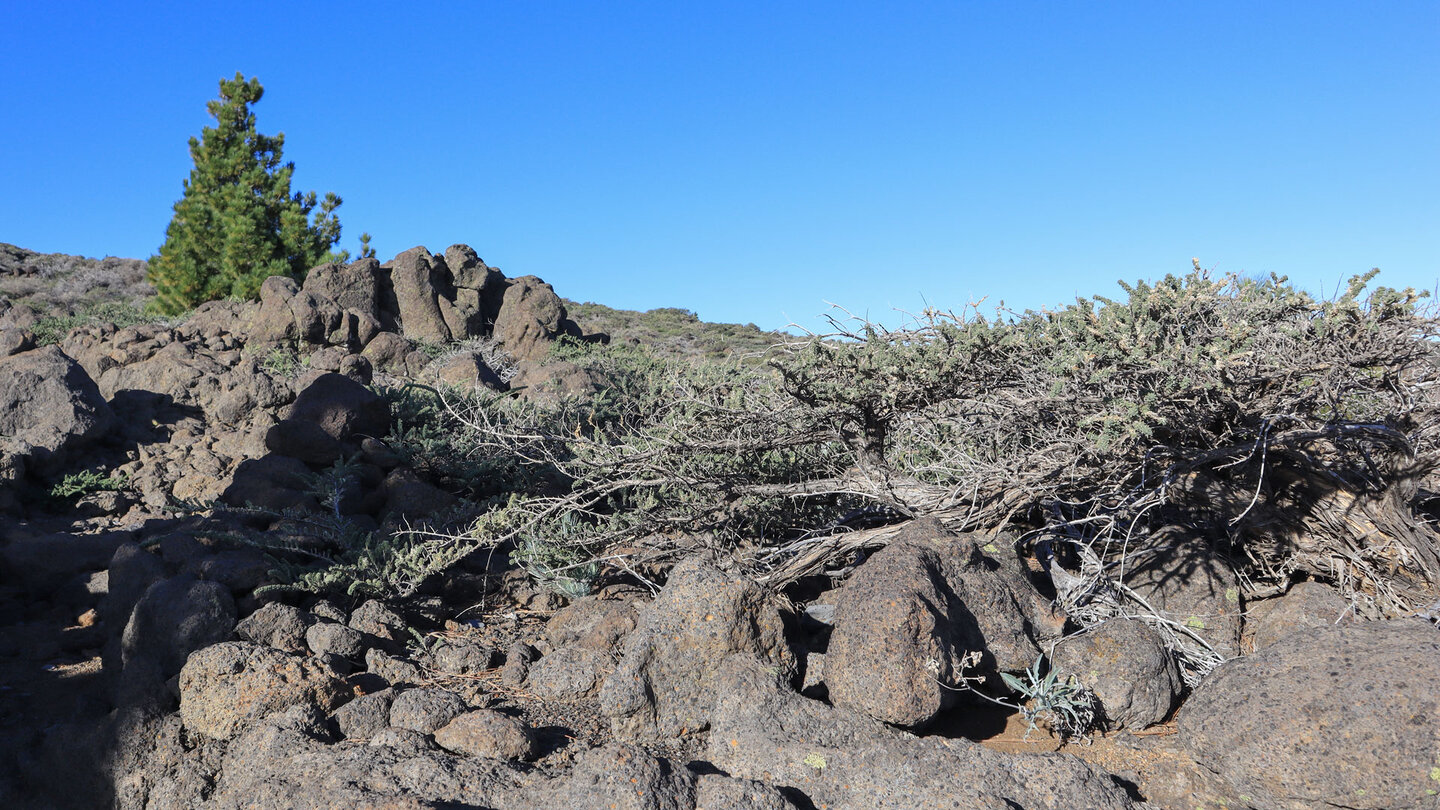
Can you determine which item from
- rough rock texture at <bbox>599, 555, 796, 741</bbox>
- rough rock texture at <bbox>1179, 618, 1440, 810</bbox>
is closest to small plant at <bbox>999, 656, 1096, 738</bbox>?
rough rock texture at <bbox>1179, 618, 1440, 810</bbox>

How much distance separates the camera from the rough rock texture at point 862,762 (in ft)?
8.76

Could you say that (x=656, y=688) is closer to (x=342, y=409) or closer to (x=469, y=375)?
(x=342, y=409)

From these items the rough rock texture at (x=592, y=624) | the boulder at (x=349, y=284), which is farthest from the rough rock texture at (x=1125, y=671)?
the boulder at (x=349, y=284)

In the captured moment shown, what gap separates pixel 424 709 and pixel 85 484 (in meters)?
4.39

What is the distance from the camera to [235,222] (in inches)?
794

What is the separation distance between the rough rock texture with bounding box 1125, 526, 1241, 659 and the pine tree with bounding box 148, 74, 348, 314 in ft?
64.2

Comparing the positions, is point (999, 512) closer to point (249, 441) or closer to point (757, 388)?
point (757, 388)

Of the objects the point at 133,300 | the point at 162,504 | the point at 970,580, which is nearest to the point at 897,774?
the point at 970,580

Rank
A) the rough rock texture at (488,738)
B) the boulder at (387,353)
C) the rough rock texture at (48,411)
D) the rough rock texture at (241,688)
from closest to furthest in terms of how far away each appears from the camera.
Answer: the rough rock texture at (488,738) → the rough rock texture at (241,688) → the rough rock texture at (48,411) → the boulder at (387,353)

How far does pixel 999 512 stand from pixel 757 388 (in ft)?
4.76

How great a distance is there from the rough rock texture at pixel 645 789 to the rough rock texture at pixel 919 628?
2.72ft

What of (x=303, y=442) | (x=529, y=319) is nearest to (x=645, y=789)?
(x=303, y=442)

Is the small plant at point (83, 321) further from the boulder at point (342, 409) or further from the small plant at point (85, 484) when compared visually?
the boulder at point (342, 409)

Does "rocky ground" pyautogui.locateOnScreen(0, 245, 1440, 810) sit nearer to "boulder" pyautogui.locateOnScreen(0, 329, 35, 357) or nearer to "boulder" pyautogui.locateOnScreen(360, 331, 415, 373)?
"boulder" pyautogui.locateOnScreen(0, 329, 35, 357)
